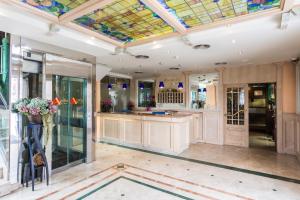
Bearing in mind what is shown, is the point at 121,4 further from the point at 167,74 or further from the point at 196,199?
the point at 167,74

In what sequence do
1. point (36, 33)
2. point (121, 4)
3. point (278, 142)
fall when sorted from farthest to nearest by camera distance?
point (278, 142)
point (36, 33)
point (121, 4)

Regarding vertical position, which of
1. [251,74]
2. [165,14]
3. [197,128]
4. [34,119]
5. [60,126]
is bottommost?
[197,128]

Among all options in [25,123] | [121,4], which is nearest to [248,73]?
[121,4]

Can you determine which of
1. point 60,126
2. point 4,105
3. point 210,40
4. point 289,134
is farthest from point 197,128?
point 4,105

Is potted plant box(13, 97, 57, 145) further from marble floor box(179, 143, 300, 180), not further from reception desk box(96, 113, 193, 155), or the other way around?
marble floor box(179, 143, 300, 180)

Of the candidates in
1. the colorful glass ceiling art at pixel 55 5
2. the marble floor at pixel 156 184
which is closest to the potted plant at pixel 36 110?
the marble floor at pixel 156 184

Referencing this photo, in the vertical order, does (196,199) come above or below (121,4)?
below

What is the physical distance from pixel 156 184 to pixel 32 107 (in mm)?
2455

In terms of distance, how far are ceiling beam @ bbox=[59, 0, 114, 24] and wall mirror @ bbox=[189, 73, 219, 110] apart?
4.97 meters

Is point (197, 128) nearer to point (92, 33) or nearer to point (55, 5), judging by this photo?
point (92, 33)

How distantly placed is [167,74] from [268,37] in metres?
4.48

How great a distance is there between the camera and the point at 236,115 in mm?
5922

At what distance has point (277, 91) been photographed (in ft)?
16.9

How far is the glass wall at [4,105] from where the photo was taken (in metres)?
2.91
